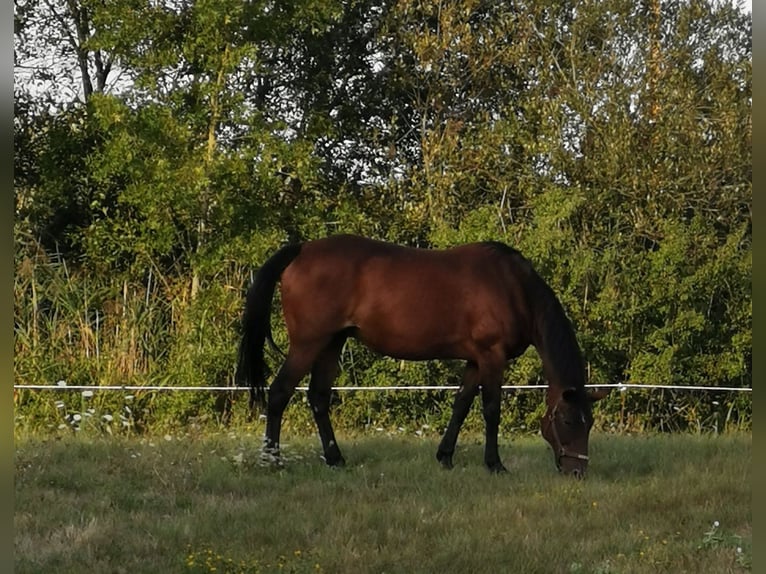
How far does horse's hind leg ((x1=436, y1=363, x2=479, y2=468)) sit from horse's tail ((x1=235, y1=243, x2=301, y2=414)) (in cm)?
135

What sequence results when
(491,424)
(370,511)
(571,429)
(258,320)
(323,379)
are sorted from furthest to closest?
(323,379), (258,320), (491,424), (571,429), (370,511)

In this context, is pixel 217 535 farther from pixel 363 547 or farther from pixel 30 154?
pixel 30 154

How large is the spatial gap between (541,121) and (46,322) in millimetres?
6937

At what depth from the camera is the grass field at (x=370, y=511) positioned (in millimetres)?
3883

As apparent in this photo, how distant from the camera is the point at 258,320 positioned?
651 centimetres

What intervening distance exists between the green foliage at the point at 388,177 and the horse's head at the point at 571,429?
3.61m

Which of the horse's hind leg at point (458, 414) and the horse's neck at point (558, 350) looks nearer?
the horse's neck at point (558, 350)

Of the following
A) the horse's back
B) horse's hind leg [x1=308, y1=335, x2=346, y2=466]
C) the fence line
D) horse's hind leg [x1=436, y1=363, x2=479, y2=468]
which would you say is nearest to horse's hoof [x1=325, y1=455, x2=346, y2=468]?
horse's hind leg [x1=308, y1=335, x2=346, y2=466]

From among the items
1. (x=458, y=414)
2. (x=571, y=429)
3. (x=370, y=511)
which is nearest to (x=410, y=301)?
(x=458, y=414)

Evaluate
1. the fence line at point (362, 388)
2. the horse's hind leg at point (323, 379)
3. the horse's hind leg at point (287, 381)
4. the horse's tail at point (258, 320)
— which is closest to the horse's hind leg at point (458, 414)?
the horse's hind leg at point (323, 379)

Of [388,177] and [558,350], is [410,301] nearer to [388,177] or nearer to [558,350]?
[558,350]

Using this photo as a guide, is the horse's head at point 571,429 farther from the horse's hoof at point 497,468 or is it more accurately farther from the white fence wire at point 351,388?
the white fence wire at point 351,388

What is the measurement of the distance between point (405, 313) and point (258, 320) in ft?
3.48

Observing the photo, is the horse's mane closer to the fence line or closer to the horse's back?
the horse's back
